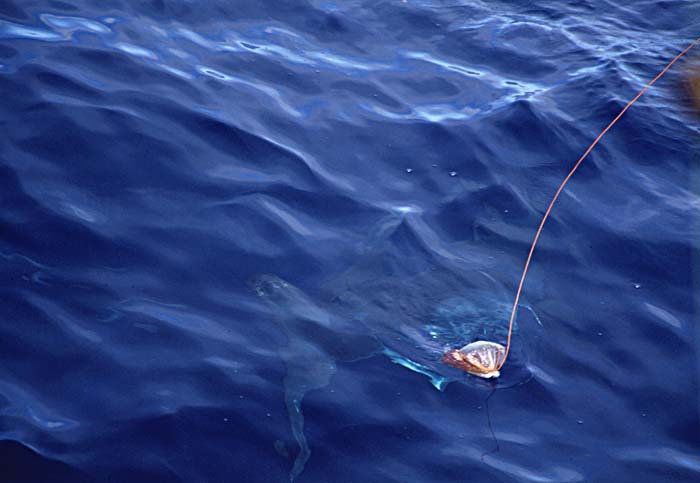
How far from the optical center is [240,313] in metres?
4.24

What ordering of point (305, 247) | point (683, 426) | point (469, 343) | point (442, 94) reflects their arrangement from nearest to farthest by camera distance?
point (683, 426) < point (469, 343) < point (305, 247) < point (442, 94)

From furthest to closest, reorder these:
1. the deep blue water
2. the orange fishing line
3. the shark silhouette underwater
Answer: the orange fishing line
the shark silhouette underwater
the deep blue water

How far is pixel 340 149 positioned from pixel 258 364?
2.18 metres

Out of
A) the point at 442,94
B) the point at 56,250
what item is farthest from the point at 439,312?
the point at 442,94

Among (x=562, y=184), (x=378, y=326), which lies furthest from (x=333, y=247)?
(x=562, y=184)

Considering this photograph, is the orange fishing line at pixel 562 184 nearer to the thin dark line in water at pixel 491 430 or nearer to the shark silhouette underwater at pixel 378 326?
the shark silhouette underwater at pixel 378 326

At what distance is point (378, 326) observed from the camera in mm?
4371

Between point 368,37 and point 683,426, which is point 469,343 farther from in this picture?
point 368,37

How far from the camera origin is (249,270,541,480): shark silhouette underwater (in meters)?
4.04

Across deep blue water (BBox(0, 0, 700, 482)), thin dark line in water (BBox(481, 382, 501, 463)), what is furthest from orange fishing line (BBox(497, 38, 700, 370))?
thin dark line in water (BBox(481, 382, 501, 463))

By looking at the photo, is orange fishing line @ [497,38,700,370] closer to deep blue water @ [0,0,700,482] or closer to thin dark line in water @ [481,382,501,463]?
deep blue water @ [0,0,700,482]

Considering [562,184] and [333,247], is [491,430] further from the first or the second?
[562,184]

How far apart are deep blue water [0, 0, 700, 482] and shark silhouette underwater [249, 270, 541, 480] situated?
2 cm

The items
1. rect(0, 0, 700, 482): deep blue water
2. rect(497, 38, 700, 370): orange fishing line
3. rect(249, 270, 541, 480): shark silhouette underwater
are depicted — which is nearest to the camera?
rect(0, 0, 700, 482): deep blue water
